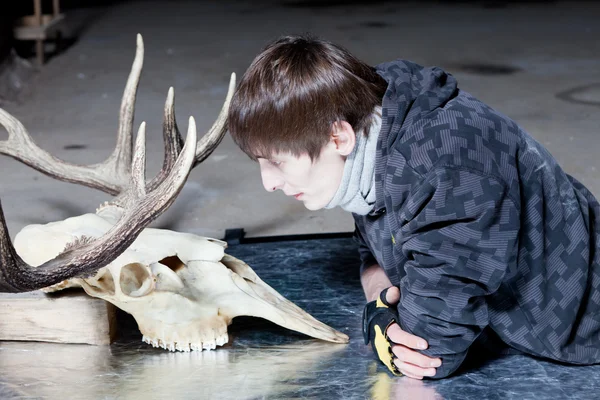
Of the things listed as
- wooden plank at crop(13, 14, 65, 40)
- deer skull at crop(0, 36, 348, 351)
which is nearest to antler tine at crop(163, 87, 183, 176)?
deer skull at crop(0, 36, 348, 351)

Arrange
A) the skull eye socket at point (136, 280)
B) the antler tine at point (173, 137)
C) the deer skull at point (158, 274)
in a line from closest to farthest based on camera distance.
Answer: the deer skull at point (158, 274)
the skull eye socket at point (136, 280)
the antler tine at point (173, 137)

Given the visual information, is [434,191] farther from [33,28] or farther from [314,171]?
[33,28]

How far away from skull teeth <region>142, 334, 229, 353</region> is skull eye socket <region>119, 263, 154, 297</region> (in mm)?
131

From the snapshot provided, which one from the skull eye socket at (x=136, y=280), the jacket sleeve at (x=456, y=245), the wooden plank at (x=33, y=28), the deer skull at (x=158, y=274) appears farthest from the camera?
the wooden plank at (x=33, y=28)

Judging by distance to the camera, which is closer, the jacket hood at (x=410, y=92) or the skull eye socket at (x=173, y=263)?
Result: the jacket hood at (x=410, y=92)

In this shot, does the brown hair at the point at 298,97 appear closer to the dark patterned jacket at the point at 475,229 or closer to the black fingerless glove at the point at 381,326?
the dark patterned jacket at the point at 475,229

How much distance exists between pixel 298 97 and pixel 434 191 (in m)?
0.35

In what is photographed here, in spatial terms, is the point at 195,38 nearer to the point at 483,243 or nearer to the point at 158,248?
the point at 158,248

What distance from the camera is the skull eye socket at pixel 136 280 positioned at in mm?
2195

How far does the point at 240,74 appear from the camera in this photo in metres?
6.21

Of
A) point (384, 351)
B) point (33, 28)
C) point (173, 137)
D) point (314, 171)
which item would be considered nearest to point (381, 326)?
point (384, 351)

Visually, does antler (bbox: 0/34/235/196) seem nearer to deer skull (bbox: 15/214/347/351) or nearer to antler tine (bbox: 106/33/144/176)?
antler tine (bbox: 106/33/144/176)

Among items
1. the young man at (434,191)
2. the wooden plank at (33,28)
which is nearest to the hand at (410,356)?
Answer: the young man at (434,191)

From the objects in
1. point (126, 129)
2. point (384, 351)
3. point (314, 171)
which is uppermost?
point (314, 171)
